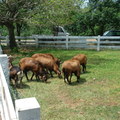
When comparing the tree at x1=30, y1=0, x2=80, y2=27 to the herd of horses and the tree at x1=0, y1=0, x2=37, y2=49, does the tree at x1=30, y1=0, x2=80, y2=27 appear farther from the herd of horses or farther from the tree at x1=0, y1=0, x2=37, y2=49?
the herd of horses

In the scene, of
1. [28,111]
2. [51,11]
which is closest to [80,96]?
[28,111]

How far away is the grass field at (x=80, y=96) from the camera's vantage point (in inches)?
190

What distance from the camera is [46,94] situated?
6172 mm

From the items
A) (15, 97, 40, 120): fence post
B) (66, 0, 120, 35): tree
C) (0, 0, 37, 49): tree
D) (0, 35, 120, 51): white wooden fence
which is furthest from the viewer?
(66, 0, 120, 35): tree

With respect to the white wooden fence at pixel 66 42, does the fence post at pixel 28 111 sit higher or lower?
higher

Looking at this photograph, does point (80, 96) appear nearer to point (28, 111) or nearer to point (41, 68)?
point (41, 68)

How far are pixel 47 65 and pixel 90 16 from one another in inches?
500

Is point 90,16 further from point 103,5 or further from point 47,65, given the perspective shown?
point 47,65

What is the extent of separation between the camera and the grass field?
483 cm

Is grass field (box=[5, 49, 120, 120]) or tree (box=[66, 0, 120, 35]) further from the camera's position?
tree (box=[66, 0, 120, 35])

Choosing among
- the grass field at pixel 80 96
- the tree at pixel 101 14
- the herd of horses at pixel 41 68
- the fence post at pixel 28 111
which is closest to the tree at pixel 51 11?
the herd of horses at pixel 41 68

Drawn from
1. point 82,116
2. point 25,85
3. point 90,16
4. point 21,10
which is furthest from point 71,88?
point 90,16

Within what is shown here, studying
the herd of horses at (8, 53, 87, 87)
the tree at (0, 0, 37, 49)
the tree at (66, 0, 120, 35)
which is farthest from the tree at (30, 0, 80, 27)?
the tree at (66, 0, 120, 35)

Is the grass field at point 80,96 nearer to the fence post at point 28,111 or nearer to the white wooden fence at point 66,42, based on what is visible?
the fence post at point 28,111
